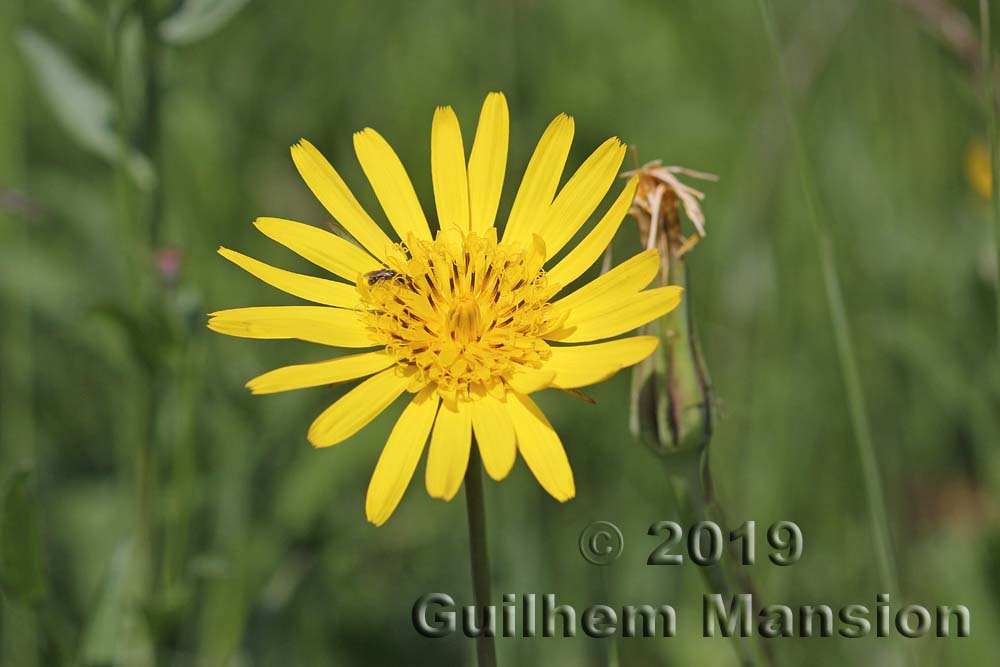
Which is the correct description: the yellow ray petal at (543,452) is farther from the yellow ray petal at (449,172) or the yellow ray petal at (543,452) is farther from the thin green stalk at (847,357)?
the thin green stalk at (847,357)

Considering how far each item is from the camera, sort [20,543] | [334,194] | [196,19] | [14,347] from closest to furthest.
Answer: [20,543], [334,194], [196,19], [14,347]

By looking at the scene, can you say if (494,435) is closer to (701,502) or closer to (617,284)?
(617,284)

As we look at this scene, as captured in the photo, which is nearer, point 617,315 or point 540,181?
point 617,315

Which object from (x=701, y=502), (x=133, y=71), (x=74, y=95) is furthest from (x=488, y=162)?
(x=74, y=95)

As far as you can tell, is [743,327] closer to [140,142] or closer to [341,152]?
[341,152]

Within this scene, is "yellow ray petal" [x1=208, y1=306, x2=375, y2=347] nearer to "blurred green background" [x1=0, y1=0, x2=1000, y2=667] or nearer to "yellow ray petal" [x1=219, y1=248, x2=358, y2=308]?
"yellow ray petal" [x1=219, y1=248, x2=358, y2=308]
